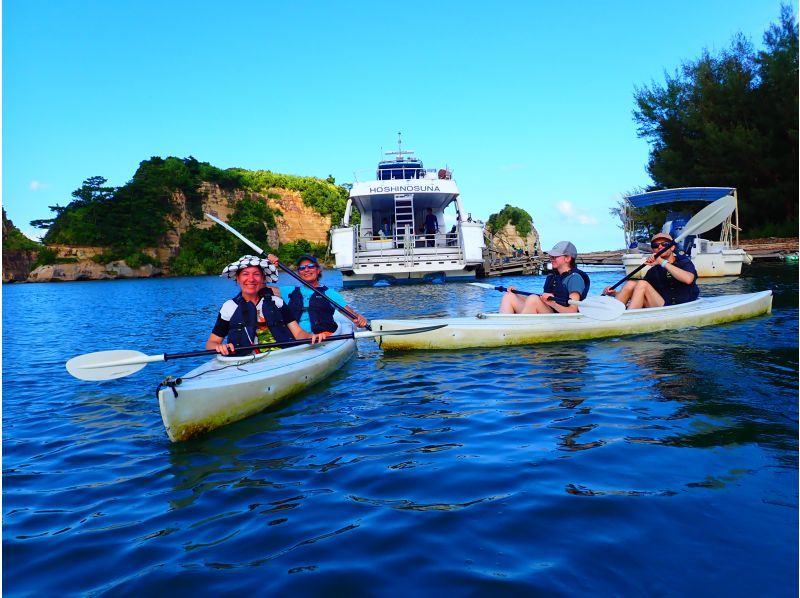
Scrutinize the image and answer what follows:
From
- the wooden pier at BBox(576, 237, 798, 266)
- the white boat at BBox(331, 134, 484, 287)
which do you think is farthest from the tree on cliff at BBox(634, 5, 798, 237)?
the white boat at BBox(331, 134, 484, 287)

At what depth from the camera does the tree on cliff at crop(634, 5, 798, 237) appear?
26.7 meters

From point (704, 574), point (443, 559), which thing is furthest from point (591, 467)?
point (443, 559)

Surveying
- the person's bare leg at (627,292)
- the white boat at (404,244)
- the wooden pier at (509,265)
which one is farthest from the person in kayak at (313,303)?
the wooden pier at (509,265)

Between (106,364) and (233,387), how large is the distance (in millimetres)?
1384

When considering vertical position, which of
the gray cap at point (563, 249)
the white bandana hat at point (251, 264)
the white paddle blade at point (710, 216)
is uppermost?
the white paddle blade at point (710, 216)

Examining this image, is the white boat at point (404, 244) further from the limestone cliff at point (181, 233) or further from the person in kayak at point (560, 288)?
the limestone cliff at point (181, 233)

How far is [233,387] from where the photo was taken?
5.13 meters

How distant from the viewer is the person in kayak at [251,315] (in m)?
5.99

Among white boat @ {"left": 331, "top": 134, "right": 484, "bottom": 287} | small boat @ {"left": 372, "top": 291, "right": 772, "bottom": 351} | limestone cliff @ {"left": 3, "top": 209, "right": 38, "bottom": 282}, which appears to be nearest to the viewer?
small boat @ {"left": 372, "top": 291, "right": 772, "bottom": 351}

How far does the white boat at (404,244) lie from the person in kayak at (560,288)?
13.4 m

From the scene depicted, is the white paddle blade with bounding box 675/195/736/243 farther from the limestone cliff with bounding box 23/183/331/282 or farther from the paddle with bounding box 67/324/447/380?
the limestone cliff with bounding box 23/183/331/282

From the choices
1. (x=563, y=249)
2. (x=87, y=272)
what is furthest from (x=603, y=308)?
(x=87, y=272)

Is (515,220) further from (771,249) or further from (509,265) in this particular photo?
(771,249)

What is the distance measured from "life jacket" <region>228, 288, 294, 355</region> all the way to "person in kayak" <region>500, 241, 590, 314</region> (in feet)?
12.9
